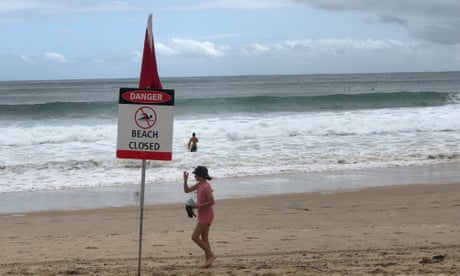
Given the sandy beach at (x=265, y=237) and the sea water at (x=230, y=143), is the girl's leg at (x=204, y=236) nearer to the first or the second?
the sandy beach at (x=265, y=237)

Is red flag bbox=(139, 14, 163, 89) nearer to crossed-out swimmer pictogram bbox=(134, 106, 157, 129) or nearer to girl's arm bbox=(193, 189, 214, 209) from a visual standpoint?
crossed-out swimmer pictogram bbox=(134, 106, 157, 129)

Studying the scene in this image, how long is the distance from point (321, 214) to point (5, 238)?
5.14m

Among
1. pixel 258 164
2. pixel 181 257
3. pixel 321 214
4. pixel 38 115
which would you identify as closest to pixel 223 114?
pixel 38 115

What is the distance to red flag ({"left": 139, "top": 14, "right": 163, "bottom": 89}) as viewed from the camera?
578cm

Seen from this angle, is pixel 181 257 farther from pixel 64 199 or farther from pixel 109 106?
pixel 109 106

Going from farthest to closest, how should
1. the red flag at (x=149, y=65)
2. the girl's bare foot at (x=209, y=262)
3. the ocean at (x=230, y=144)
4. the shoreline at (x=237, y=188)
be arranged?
the ocean at (x=230, y=144), the shoreline at (x=237, y=188), the girl's bare foot at (x=209, y=262), the red flag at (x=149, y=65)

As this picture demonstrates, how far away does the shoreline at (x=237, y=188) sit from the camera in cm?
1269

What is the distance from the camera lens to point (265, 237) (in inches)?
347

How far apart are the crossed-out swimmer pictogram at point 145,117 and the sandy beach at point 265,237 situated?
1.73m

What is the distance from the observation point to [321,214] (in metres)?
10.8

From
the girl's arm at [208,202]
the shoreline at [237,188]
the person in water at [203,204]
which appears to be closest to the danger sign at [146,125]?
the person in water at [203,204]

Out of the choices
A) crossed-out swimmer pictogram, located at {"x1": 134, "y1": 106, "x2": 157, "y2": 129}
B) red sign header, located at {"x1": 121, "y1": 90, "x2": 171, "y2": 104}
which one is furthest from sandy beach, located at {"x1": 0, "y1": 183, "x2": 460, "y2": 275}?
red sign header, located at {"x1": 121, "y1": 90, "x2": 171, "y2": 104}

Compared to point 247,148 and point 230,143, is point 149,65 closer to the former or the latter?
point 247,148

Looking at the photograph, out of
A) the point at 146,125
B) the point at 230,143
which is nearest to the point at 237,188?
the point at 146,125
